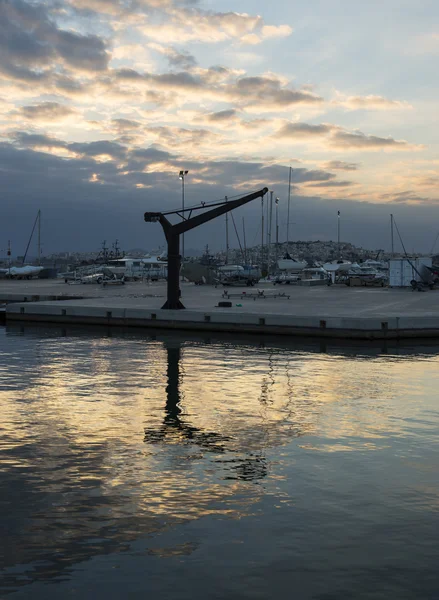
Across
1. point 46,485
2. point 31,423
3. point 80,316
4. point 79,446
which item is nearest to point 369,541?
point 46,485

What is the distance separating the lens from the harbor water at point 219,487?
835cm

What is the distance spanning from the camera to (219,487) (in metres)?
11.5

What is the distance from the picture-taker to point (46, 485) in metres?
11.5

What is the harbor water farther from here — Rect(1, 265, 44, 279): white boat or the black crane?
Rect(1, 265, 44, 279): white boat

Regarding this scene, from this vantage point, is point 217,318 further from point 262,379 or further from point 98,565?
point 98,565

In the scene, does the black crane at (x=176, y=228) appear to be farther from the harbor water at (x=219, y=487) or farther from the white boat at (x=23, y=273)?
the white boat at (x=23, y=273)

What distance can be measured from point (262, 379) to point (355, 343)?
1087cm

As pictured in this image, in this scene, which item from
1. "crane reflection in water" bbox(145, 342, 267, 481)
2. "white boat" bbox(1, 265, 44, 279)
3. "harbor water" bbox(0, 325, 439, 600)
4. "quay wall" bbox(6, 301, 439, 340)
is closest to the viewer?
"harbor water" bbox(0, 325, 439, 600)

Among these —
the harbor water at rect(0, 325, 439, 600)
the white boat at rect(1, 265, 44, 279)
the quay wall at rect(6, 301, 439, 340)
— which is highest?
the white boat at rect(1, 265, 44, 279)

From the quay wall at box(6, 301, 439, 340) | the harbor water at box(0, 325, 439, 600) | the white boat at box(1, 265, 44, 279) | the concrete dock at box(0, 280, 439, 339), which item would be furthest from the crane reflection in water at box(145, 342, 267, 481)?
the white boat at box(1, 265, 44, 279)

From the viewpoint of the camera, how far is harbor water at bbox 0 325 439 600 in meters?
8.35

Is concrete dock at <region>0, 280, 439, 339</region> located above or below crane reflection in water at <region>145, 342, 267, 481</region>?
above

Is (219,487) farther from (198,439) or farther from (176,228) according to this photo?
(176,228)

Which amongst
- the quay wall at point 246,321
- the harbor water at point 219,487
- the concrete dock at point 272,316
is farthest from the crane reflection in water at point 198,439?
the concrete dock at point 272,316
